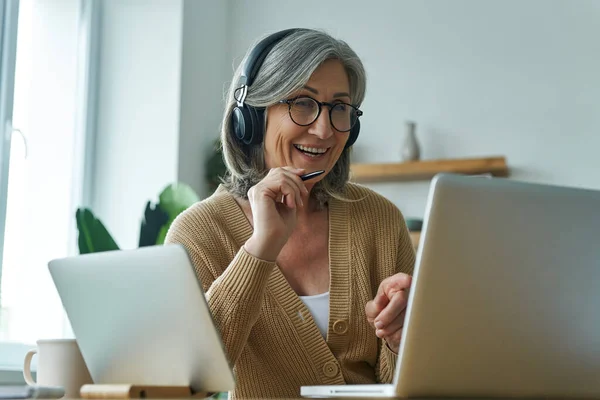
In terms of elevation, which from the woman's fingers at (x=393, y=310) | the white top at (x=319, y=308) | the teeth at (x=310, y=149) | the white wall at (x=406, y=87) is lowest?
the white top at (x=319, y=308)

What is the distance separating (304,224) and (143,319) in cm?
74

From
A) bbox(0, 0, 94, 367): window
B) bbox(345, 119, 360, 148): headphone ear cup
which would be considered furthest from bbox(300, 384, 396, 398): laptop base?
bbox(0, 0, 94, 367): window

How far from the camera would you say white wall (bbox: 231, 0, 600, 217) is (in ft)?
11.3

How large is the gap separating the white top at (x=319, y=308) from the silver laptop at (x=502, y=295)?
0.64 meters

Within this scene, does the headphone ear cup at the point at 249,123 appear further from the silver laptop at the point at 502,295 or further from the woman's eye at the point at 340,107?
the silver laptop at the point at 502,295

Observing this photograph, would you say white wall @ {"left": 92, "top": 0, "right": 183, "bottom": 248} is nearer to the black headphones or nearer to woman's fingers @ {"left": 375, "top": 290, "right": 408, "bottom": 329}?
the black headphones

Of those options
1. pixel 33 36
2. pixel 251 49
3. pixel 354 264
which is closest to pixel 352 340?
pixel 354 264

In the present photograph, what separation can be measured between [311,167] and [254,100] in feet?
0.61

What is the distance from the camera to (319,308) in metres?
1.58

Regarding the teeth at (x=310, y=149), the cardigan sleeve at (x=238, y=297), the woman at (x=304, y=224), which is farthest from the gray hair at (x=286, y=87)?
the cardigan sleeve at (x=238, y=297)

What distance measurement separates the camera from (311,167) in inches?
65.2

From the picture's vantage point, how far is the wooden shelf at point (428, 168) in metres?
3.40

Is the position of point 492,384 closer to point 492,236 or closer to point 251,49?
point 492,236

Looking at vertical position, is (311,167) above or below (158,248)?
above
